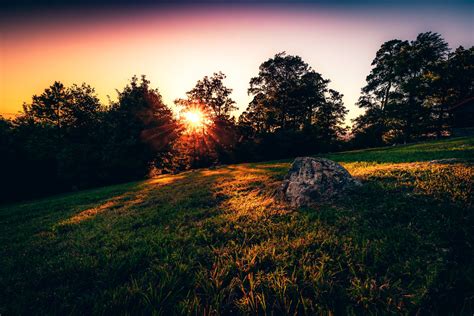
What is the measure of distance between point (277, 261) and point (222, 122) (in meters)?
27.4

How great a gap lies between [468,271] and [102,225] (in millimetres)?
7136

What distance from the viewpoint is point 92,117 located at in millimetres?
27422

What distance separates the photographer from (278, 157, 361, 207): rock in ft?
15.0

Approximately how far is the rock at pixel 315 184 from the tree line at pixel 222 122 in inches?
768

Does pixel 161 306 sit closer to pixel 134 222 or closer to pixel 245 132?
pixel 134 222

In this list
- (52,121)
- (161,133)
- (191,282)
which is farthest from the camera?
(52,121)

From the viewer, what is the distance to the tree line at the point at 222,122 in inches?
789

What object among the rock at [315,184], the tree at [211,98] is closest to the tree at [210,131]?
the tree at [211,98]

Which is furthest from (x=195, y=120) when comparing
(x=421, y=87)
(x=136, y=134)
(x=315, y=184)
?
(x=421, y=87)

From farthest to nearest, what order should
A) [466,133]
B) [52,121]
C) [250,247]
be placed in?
1. [52,121]
2. [466,133]
3. [250,247]

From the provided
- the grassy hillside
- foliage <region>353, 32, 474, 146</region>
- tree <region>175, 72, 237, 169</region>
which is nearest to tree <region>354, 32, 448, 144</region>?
foliage <region>353, 32, 474, 146</region>

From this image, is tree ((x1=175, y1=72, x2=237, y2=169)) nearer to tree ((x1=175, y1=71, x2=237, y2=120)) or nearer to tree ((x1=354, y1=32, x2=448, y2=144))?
tree ((x1=175, y1=71, x2=237, y2=120))

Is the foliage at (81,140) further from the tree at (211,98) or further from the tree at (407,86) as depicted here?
the tree at (407,86)

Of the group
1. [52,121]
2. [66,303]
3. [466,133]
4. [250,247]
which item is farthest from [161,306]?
[52,121]
